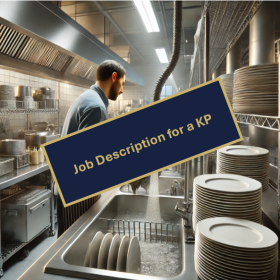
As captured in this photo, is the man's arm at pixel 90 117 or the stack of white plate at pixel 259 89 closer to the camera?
the stack of white plate at pixel 259 89

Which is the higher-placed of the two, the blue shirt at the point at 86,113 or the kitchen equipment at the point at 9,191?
the blue shirt at the point at 86,113

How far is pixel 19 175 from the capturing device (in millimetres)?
2201

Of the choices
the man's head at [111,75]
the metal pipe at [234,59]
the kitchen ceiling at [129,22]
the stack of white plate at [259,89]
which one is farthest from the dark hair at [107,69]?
the metal pipe at [234,59]

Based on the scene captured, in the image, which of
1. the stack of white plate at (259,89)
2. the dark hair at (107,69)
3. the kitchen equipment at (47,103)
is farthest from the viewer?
the kitchen equipment at (47,103)

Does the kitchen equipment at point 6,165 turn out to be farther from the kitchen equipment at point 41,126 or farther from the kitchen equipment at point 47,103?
the kitchen equipment at point 41,126

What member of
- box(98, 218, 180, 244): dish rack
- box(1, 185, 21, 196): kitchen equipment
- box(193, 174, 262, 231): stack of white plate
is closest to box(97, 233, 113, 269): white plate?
box(98, 218, 180, 244): dish rack

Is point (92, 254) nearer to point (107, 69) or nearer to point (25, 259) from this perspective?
point (107, 69)

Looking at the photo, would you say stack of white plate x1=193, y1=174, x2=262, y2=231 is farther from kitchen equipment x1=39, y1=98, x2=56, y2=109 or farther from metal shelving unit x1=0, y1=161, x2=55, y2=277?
kitchen equipment x1=39, y1=98, x2=56, y2=109

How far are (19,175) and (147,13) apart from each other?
2149mm

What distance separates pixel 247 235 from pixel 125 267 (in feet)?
1.56

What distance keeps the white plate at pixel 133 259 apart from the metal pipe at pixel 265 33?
2.03 meters

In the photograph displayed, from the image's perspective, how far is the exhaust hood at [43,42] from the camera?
1.78m

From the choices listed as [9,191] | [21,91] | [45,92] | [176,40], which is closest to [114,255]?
[176,40]

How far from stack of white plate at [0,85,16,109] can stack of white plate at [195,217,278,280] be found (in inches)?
88.3
